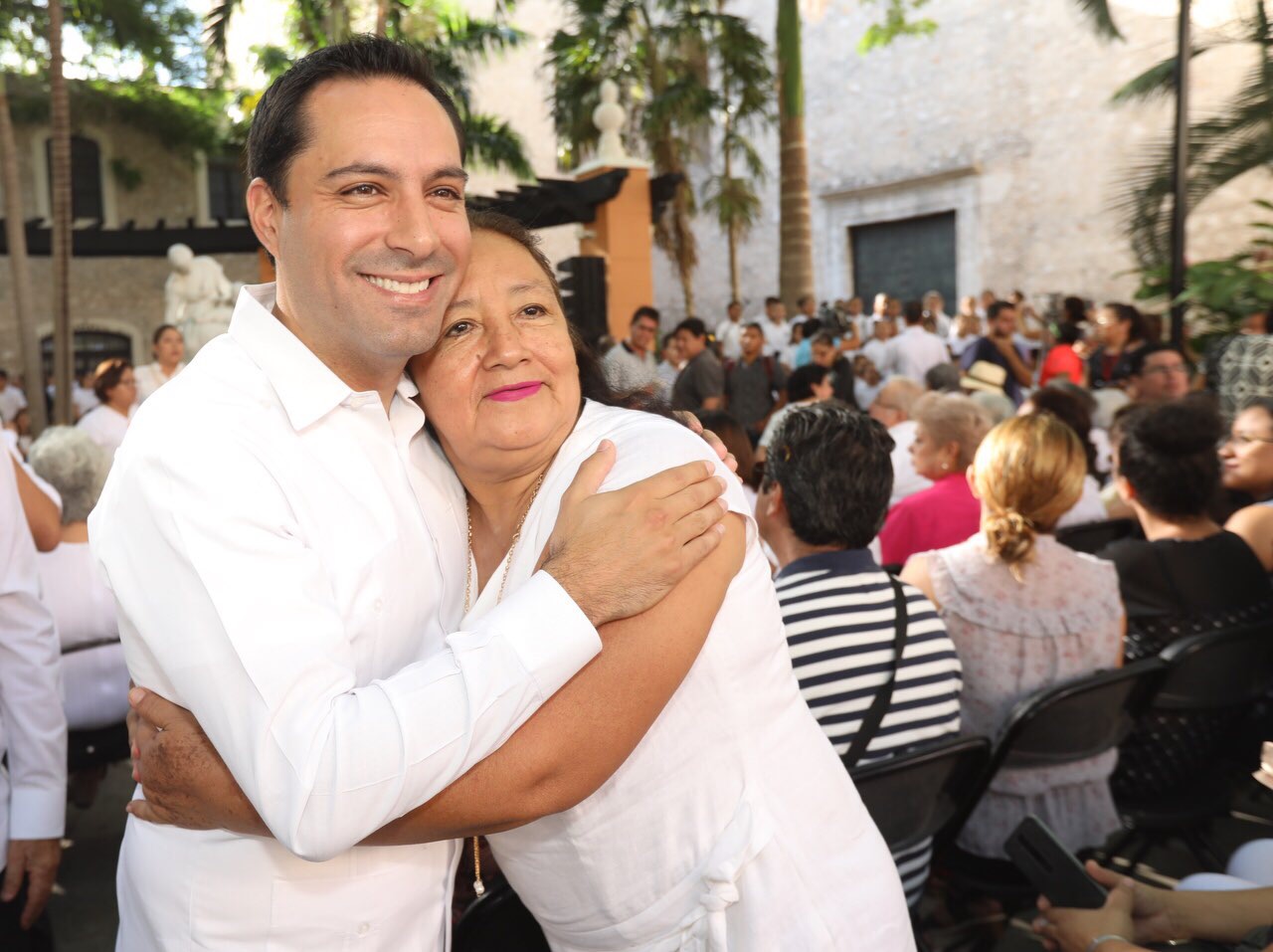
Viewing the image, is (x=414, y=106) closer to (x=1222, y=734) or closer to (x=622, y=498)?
(x=622, y=498)

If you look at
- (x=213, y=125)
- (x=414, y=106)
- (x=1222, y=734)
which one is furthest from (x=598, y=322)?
(x=213, y=125)

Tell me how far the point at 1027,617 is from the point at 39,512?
9.32ft

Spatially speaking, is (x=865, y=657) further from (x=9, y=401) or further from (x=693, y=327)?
(x=9, y=401)

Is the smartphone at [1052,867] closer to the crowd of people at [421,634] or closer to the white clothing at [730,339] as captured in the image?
the crowd of people at [421,634]

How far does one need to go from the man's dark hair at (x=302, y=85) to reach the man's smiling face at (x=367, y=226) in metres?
0.01

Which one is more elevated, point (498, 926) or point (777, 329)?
point (777, 329)

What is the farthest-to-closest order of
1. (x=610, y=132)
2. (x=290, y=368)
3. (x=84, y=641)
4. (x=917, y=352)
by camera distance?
(x=610, y=132)
(x=917, y=352)
(x=84, y=641)
(x=290, y=368)

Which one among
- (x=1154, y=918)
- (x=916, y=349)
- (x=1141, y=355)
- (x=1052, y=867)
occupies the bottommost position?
(x=1154, y=918)

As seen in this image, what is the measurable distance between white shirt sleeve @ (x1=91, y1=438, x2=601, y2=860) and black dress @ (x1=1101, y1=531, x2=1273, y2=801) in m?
2.74

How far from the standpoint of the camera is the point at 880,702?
8.16 feet

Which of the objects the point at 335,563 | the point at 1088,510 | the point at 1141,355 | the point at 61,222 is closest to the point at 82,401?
the point at 61,222

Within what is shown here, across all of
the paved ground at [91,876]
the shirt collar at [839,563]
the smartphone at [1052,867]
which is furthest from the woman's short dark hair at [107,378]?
the smartphone at [1052,867]

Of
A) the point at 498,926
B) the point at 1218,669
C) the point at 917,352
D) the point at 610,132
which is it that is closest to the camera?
the point at 498,926

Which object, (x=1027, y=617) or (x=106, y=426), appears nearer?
(x=1027, y=617)
